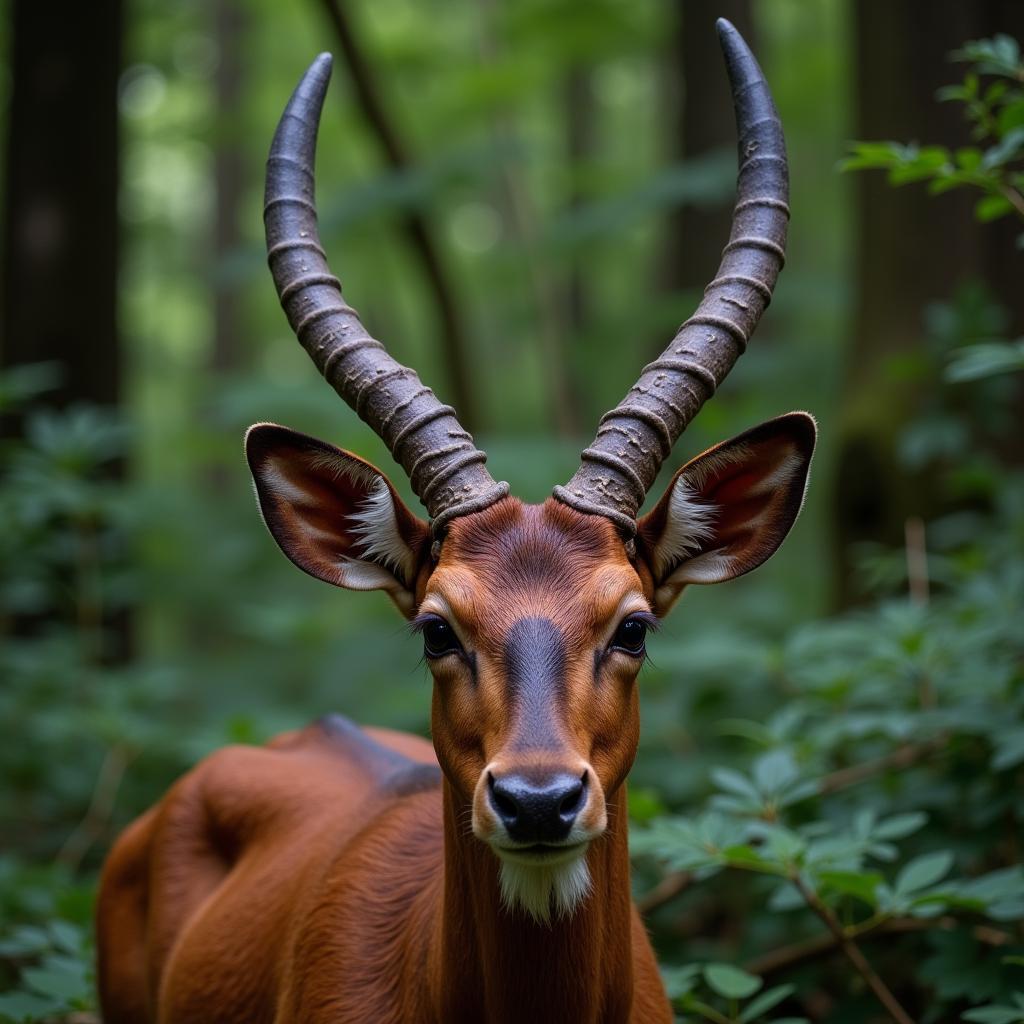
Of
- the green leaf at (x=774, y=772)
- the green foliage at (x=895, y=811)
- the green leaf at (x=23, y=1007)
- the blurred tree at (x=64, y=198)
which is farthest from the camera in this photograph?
the blurred tree at (x=64, y=198)

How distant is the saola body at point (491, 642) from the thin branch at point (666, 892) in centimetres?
119

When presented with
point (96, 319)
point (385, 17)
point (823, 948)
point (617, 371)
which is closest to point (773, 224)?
point (823, 948)

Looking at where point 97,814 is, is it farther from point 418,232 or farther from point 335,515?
point 418,232

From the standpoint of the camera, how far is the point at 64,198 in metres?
11.1

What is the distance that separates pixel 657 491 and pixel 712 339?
537 centimetres

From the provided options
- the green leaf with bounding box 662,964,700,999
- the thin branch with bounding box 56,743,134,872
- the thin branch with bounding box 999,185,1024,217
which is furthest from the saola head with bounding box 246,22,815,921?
the thin branch with bounding box 56,743,134,872

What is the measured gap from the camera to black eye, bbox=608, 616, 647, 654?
11.5ft

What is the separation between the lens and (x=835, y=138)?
20.0m

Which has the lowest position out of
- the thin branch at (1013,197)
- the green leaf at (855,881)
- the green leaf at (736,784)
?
the green leaf at (855,881)

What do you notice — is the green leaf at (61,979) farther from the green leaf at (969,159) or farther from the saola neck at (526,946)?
the green leaf at (969,159)

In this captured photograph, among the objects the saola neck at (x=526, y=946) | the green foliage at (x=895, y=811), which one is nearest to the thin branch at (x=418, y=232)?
the green foliage at (x=895, y=811)

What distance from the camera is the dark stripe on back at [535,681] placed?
3137 millimetres

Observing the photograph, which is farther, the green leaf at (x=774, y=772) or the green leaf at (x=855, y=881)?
the green leaf at (x=774, y=772)

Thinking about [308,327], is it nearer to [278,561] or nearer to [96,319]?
[96,319]
